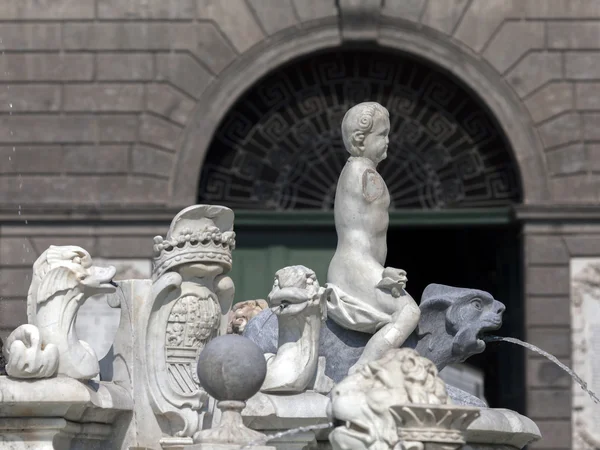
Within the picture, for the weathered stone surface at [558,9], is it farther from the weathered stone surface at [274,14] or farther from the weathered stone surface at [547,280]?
the weathered stone surface at [547,280]

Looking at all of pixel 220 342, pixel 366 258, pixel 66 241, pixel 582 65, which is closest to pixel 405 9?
pixel 582 65

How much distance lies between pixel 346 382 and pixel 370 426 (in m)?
0.19

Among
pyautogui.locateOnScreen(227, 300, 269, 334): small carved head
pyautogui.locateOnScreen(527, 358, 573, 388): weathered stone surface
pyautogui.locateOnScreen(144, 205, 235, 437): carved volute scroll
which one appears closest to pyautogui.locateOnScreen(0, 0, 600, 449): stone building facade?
pyautogui.locateOnScreen(527, 358, 573, 388): weathered stone surface

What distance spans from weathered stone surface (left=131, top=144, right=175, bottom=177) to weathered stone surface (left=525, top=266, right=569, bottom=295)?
11.1 ft

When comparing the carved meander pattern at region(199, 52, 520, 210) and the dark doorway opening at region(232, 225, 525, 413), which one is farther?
the carved meander pattern at region(199, 52, 520, 210)

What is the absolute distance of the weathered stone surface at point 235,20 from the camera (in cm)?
1798

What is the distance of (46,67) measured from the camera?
59.0 feet

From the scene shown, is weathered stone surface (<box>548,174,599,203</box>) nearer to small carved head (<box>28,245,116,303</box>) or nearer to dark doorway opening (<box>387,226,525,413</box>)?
dark doorway opening (<box>387,226,525,413</box>)

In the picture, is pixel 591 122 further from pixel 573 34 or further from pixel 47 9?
pixel 47 9

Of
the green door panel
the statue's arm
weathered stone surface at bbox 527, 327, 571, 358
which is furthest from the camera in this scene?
the green door panel

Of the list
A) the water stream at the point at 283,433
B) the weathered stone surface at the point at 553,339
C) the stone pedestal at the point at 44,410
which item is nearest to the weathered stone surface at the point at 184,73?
the weathered stone surface at the point at 553,339

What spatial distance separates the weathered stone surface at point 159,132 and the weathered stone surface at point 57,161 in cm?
23

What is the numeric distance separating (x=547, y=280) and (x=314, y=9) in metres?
3.25

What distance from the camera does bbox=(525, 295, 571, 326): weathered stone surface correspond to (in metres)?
17.5
